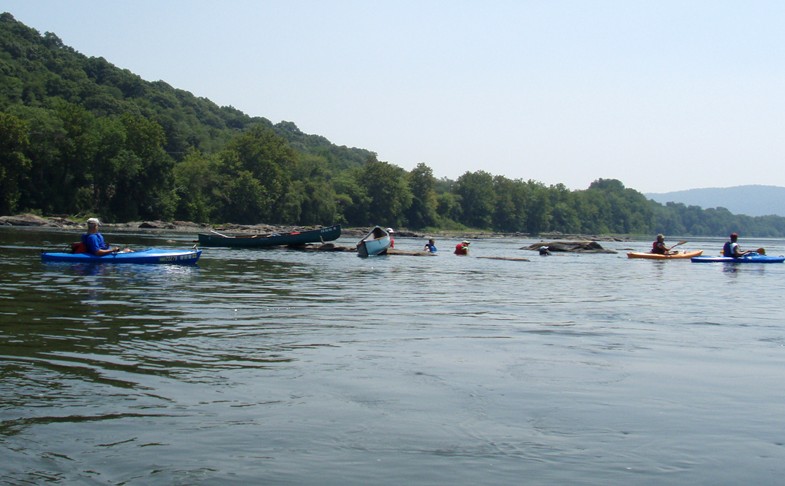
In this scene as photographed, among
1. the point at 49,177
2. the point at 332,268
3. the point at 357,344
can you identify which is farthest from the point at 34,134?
the point at 357,344

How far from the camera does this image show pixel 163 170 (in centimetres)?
9288

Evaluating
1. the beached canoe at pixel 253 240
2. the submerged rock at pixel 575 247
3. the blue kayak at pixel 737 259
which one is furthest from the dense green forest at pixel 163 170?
the blue kayak at pixel 737 259

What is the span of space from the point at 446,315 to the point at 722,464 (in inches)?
401

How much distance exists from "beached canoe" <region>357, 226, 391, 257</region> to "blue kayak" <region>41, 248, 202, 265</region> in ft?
47.7

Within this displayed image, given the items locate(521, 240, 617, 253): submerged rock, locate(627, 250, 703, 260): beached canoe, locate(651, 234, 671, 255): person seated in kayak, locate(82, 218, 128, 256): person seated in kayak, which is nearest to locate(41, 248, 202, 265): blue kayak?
locate(82, 218, 128, 256): person seated in kayak

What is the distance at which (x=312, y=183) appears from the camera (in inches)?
4820

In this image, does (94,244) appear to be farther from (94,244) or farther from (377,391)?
(377,391)

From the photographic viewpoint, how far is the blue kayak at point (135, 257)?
2647 cm

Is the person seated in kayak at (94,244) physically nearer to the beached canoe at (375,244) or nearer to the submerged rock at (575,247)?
the beached canoe at (375,244)

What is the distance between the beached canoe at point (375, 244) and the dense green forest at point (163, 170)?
157 feet

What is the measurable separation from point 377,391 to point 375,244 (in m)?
34.4

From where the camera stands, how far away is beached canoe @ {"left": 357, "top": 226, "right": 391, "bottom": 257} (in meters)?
42.6

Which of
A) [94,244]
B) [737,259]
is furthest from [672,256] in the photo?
[94,244]

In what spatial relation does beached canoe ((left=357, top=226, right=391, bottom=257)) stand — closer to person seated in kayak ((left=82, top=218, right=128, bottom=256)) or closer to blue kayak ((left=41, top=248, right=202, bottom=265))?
blue kayak ((left=41, top=248, right=202, bottom=265))
